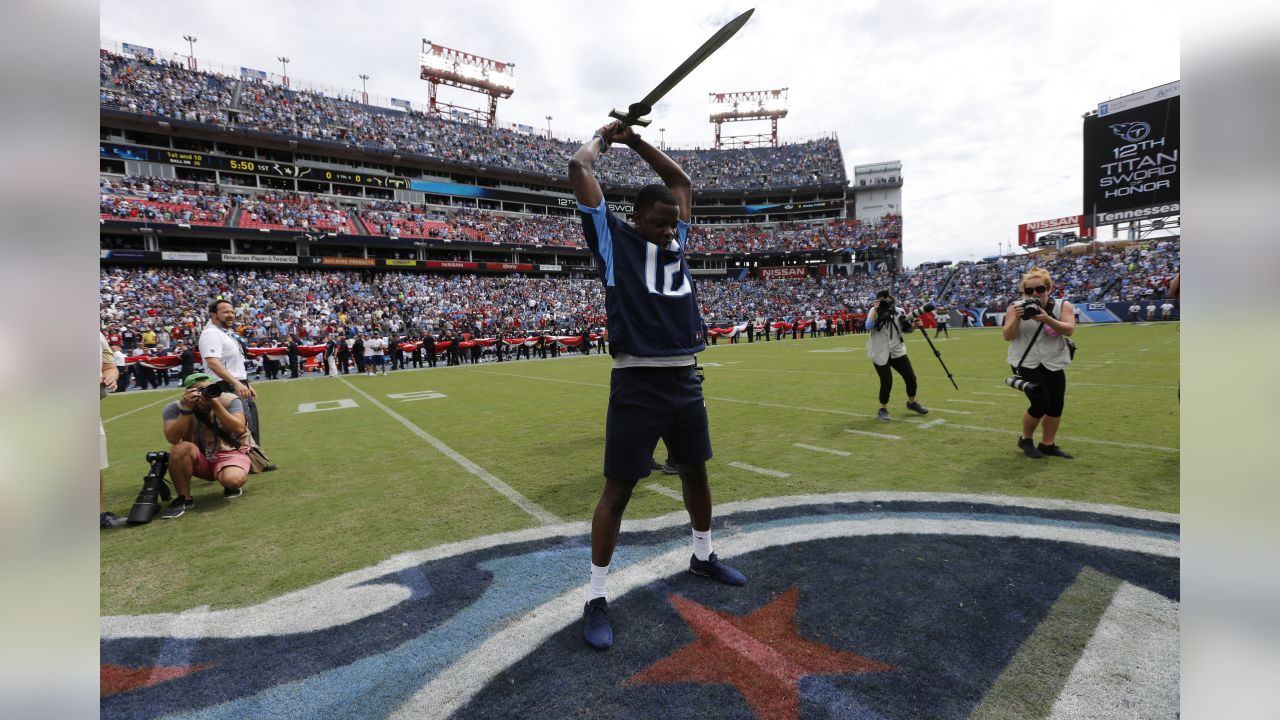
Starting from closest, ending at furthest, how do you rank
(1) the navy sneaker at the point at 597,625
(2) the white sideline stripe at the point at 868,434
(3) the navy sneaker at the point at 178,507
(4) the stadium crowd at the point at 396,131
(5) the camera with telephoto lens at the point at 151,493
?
(1) the navy sneaker at the point at 597,625
(5) the camera with telephoto lens at the point at 151,493
(3) the navy sneaker at the point at 178,507
(2) the white sideline stripe at the point at 868,434
(4) the stadium crowd at the point at 396,131

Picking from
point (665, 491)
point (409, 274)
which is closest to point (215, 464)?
point (665, 491)

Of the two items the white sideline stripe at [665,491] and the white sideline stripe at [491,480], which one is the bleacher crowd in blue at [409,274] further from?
the white sideline stripe at [665,491]

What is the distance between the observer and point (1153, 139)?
37.8 metres

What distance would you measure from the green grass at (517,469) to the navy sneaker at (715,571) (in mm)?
1085

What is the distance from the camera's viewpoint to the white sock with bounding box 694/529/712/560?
3.16 meters

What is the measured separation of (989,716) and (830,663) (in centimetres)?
57

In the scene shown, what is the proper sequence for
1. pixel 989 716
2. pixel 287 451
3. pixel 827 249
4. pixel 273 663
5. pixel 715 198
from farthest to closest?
pixel 715 198 < pixel 827 249 < pixel 287 451 < pixel 273 663 < pixel 989 716

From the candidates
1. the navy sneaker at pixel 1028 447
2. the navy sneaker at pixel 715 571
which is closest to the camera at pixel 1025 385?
the navy sneaker at pixel 1028 447

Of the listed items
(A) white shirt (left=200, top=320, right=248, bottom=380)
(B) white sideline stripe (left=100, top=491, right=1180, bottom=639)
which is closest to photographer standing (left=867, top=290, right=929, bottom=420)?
(B) white sideline stripe (left=100, top=491, right=1180, bottom=639)

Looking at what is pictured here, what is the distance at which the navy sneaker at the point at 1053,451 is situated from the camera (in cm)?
529

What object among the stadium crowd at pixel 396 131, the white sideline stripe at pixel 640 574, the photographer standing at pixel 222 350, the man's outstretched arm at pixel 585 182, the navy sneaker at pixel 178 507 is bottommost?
the navy sneaker at pixel 178 507

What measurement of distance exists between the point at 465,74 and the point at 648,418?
69.8 metres
